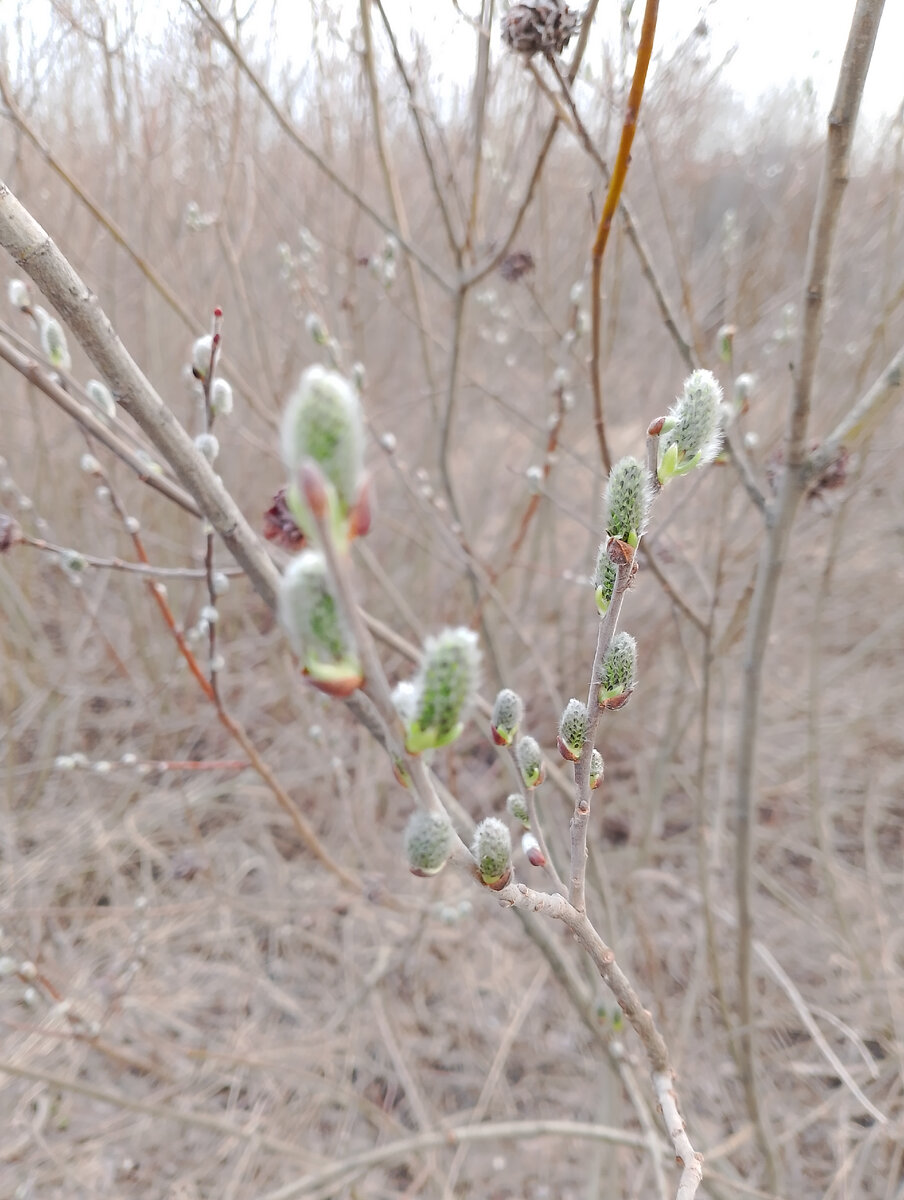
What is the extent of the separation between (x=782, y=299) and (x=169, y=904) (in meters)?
3.79

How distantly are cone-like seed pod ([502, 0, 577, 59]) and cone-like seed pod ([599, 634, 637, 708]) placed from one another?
2.93 ft

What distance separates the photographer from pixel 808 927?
3.16 m

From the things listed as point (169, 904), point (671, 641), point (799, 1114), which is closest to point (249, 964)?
point (169, 904)

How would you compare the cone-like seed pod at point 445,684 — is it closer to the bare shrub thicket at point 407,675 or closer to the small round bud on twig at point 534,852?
the small round bud on twig at point 534,852

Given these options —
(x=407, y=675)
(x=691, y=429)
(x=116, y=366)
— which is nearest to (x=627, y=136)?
(x=691, y=429)

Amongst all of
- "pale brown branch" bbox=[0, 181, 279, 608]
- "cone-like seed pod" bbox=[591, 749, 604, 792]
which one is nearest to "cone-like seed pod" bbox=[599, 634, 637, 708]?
"cone-like seed pod" bbox=[591, 749, 604, 792]

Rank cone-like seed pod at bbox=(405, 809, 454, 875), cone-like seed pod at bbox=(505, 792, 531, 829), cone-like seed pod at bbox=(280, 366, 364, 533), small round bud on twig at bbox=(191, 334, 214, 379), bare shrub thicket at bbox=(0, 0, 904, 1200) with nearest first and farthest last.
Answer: cone-like seed pod at bbox=(280, 366, 364, 533), cone-like seed pod at bbox=(405, 809, 454, 875), cone-like seed pod at bbox=(505, 792, 531, 829), small round bud on twig at bbox=(191, 334, 214, 379), bare shrub thicket at bbox=(0, 0, 904, 1200)

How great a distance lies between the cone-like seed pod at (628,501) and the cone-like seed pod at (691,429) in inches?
1.3

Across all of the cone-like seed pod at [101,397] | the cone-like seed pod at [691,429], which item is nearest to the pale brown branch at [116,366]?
the cone-like seed pod at [101,397]

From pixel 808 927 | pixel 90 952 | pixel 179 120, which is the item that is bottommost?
pixel 90 952

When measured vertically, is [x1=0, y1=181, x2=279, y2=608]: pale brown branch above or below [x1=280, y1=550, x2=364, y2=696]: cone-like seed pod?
above

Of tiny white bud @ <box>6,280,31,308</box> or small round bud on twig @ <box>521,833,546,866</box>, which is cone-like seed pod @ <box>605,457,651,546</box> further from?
tiny white bud @ <box>6,280,31,308</box>

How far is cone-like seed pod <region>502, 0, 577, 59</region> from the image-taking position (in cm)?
101

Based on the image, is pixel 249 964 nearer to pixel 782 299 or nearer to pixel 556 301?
pixel 556 301
